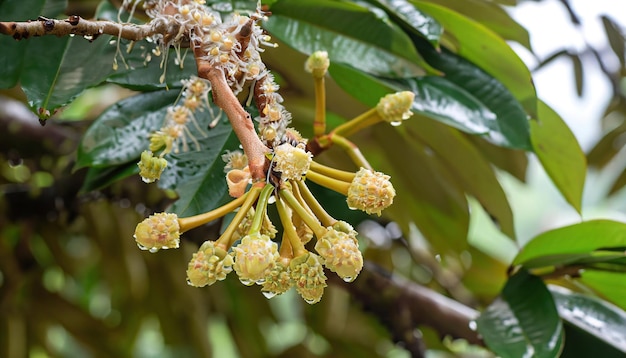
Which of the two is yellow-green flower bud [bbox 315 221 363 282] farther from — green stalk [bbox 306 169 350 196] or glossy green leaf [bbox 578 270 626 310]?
glossy green leaf [bbox 578 270 626 310]

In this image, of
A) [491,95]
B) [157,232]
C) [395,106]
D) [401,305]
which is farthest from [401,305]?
[157,232]

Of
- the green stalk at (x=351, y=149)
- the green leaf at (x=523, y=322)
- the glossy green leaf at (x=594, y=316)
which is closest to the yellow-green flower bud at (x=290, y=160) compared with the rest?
the green stalk at (x=351, y=149)

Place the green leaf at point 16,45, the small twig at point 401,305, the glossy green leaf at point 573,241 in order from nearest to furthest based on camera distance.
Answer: the green leaf at point 16,45 → the glossy green leaf at point 573,241 → the small twig at point 401,305

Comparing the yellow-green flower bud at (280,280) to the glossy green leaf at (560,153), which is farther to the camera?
the glossy green leaf at (560,153)

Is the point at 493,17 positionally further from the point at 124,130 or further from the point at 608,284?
the point at 124,130

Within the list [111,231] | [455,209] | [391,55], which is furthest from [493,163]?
[111,231]

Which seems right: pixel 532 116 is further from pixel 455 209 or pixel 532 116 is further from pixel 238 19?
pixel 238 19

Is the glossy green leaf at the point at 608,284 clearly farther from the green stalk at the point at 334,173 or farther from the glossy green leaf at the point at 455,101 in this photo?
the green stalk at the point at 334,173
